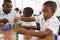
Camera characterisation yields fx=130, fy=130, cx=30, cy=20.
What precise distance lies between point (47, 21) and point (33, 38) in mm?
343

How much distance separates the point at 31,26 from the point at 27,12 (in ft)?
0.96

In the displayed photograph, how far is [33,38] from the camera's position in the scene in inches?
53.0

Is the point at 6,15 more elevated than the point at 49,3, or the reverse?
the point at 49,3

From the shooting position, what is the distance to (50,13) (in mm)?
1517

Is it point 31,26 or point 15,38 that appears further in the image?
point 31,26

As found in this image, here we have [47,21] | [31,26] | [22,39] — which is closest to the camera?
[22,39]

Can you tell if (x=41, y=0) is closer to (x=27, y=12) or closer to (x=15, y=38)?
(x=27, y=12)

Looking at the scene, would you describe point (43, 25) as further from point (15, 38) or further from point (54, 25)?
point (15, 38)

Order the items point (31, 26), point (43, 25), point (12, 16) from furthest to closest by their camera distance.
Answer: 1. point (12, 16)
2. point (31, 26)
3. point (43, 25)

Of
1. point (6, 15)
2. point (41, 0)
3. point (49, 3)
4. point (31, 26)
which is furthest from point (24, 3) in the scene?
point (49, 3)

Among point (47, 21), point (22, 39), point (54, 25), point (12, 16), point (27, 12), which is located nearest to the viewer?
point (22, 39)

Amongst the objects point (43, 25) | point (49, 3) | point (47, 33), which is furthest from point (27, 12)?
point (47, 33)

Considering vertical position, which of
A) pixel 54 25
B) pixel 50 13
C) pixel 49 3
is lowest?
pixel 54 25

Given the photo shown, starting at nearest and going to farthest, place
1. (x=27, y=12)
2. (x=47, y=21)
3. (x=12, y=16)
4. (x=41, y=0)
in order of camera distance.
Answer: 1. (x=47, y=21)
2. (x=27, y=12)
3. (x=12, y=16)
4. (x=41, y=0)
